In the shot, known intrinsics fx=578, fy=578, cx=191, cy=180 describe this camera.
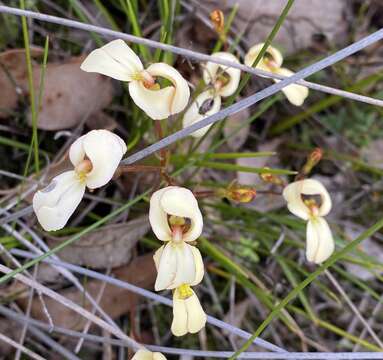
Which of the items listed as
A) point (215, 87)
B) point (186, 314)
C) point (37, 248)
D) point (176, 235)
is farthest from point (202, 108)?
point (37, 248)

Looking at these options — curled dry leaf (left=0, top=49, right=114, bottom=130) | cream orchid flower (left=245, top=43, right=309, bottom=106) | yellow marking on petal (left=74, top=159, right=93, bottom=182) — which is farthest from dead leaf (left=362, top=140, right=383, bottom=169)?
yellow marking on petal (left=74, top=159, right=93, bottom=182)

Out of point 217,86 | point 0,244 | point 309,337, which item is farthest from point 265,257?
point 0,244

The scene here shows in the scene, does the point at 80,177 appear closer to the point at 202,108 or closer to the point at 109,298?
the point at 202,108

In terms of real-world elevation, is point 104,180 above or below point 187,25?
below

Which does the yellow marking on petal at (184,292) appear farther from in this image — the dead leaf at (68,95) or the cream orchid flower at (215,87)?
the dead leaf at (68,95)

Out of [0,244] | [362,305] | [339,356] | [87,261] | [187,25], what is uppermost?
[187,25]

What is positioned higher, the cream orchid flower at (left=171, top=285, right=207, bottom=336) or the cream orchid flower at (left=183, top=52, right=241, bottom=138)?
the cream orchid flower at (left=183, top=52, right=241, bottom=138)

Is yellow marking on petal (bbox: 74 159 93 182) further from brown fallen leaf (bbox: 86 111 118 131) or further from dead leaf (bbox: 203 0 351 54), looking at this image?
dead leaf (bbox: 203 0 351 54)

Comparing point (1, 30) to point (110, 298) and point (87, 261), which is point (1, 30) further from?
point (110, 298)
